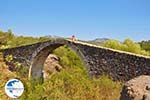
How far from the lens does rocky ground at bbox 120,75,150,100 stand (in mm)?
5793

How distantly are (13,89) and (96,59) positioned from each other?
13.4 metres

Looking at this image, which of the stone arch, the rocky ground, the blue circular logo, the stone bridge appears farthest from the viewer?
the stone arch

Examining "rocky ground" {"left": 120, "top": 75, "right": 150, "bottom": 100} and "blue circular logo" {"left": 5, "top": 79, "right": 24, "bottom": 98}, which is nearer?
"rocky ground" {"left": 120, "top": 75, "right": 150, "bottom": 100}

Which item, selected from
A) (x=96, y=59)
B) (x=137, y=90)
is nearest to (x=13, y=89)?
(x=137, y=90)

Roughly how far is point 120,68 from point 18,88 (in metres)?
12.3

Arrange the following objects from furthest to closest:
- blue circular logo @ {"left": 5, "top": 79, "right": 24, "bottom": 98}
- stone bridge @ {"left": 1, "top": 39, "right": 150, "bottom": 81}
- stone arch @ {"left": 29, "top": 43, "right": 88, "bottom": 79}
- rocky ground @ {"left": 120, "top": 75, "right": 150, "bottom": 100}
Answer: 1. stone arch @ {"left": 29, "top": 43, "right": 88, "bottom": 79}
2. stone bridge @ {"left": 1, "top": 39, "right": 150, "bottom": 81}
3. blue circular logo @ {"left": 5, "top": 79, "right": 24, "bottom": 98}
4. rocky ground @ {"left": 120, "top": 75, "right": 150, "bottom": 100}

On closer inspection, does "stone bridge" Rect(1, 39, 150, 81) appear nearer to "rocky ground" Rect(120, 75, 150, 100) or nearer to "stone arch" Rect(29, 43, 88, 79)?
"stone arch" Rect(29, 43, 88, 79)

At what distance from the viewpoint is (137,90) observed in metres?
5.85

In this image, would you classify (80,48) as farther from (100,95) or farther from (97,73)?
(100,95)

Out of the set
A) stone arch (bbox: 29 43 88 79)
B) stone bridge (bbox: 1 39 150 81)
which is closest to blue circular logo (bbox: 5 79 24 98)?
stone bridge (bbox: 1 39 150 81)

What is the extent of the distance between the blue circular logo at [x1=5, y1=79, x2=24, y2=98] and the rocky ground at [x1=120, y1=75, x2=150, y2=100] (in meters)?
1.60

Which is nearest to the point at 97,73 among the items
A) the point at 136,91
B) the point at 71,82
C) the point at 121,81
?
the point at 121,81

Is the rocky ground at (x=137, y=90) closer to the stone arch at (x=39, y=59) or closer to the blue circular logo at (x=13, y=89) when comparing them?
the blue circular logo at (x=13, y=89)

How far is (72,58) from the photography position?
3052 centimetres
